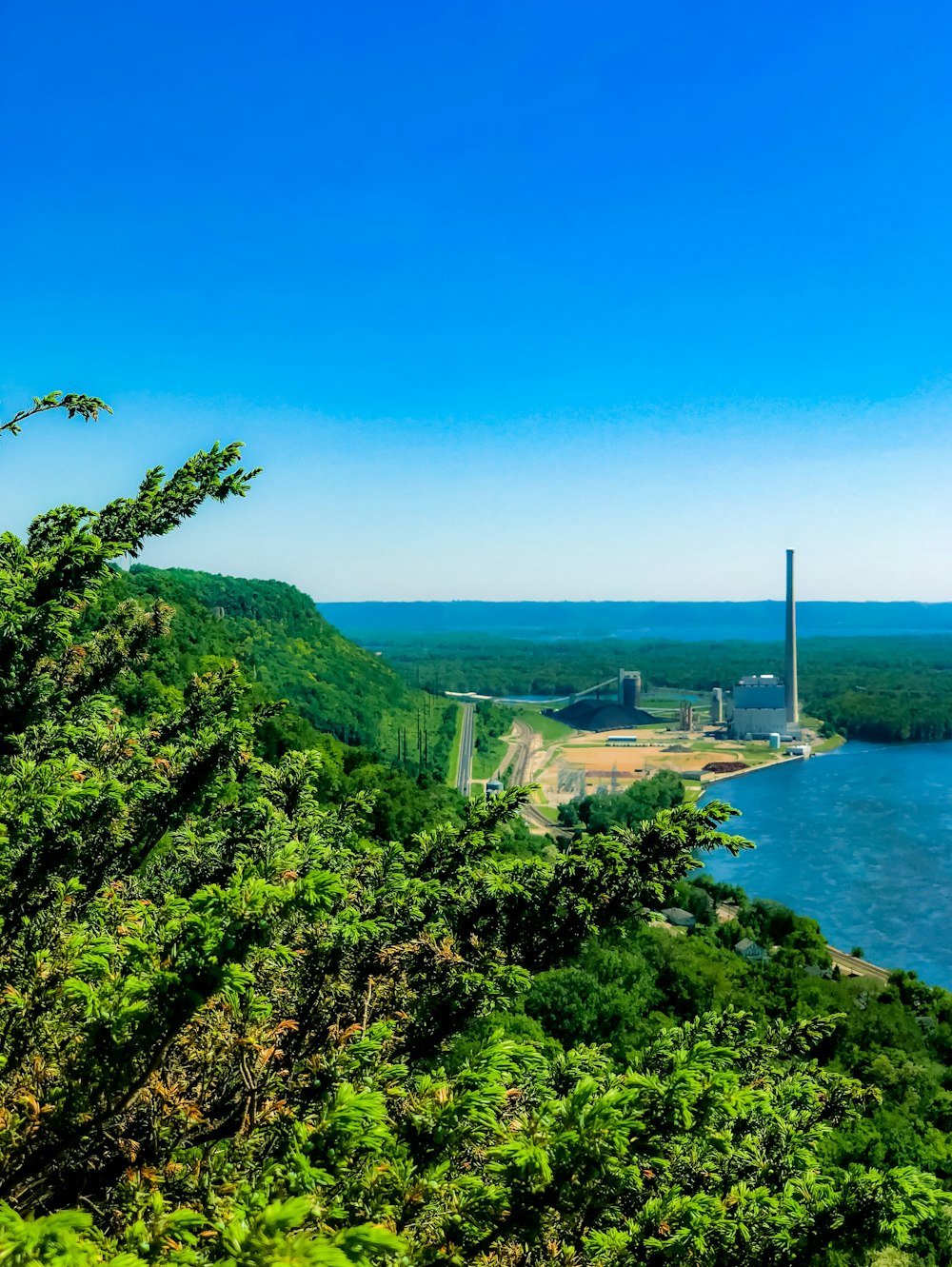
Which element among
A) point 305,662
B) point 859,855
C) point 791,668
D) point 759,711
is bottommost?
point 859,855

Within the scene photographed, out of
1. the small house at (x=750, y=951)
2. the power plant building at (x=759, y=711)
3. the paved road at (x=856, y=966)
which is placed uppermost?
the power plant building at (x=759, y=711)

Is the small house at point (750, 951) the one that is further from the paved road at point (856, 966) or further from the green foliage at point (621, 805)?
the green foliage at point (621, 805)

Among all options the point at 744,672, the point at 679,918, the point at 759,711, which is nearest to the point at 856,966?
A: the point at 679,918

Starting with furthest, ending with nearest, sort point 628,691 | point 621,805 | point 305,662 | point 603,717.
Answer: point 628,691, point 603,717, point 305,662, point 621,805

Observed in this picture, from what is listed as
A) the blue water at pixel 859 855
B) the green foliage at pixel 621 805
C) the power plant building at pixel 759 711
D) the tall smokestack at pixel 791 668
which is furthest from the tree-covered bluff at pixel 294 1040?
the tall smokestack at pixel 791 668

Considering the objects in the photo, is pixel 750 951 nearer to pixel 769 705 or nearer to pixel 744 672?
pixel 769 705

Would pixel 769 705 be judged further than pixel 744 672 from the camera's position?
No

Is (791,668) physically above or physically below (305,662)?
below
